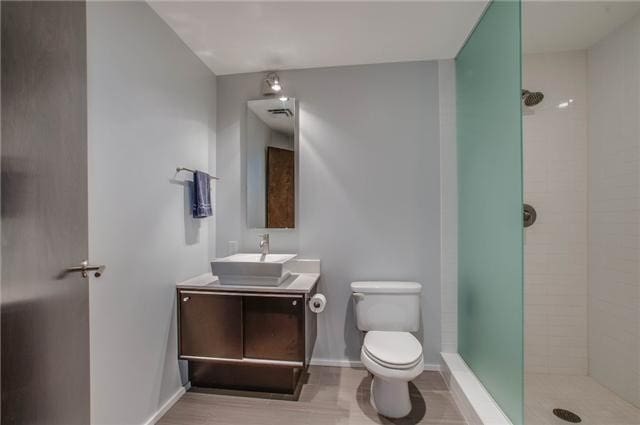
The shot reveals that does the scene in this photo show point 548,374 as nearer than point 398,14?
No

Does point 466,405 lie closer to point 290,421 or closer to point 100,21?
point 290,421

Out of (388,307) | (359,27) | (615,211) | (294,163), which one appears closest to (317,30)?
(359,27)

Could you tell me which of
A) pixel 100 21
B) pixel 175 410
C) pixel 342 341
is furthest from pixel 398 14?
pixel 175 410

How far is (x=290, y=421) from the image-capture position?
1.63 meters

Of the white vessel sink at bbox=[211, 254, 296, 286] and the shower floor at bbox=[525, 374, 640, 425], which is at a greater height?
the white vessel sink at bbox=[211, 254, 296, 286]

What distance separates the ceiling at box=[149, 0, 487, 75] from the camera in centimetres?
161

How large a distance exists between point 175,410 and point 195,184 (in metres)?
1.48

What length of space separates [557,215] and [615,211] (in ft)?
0.91

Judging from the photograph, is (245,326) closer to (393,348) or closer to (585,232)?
(393,348)

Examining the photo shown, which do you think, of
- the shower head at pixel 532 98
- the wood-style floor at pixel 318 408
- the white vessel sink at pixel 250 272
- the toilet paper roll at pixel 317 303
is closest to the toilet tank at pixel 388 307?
the toilet paper roll at pixel 317 303

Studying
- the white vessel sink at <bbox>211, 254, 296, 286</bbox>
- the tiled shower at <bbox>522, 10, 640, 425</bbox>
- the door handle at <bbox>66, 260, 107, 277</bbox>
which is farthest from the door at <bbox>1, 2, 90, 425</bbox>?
the tiled shower at <bbox>522, 10, 640, 425</bbox>

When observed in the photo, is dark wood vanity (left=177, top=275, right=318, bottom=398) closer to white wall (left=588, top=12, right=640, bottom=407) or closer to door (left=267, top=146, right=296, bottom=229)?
door (left=267, top=146, right=296, bottom=229)

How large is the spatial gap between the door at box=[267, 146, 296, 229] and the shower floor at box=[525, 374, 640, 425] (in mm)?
2000

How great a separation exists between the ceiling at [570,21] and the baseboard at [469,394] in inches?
87.3
